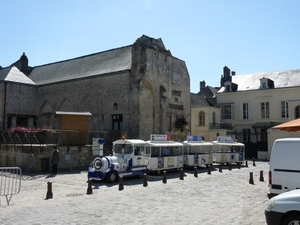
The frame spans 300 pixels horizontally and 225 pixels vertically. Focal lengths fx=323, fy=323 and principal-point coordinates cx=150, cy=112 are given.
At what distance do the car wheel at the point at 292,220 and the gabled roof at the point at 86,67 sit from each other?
22.1 m

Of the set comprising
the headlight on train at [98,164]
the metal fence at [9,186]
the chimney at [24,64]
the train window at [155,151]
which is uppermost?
the chimney at [24,64]

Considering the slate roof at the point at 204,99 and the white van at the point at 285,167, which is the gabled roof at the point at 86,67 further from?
the white van at the point at 285,167

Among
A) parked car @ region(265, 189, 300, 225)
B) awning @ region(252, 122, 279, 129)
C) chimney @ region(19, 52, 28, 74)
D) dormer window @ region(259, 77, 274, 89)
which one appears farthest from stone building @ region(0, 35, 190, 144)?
parked car @ region(265, 189, 300, 225)

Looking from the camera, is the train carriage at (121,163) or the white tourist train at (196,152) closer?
the train carriage at (121,163)

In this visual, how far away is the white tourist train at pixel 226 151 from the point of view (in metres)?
23.2

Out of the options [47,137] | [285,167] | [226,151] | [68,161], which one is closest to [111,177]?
[68,161]

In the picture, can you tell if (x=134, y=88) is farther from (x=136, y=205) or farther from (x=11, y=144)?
(x=136, y=205)

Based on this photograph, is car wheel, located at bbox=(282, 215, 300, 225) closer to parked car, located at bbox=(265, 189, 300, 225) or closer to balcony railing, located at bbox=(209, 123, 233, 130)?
parked car, located at bbox=(265, 189, 300, 225)

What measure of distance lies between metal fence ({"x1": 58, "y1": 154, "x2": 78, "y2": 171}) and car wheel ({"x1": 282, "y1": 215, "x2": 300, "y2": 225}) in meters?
15.2

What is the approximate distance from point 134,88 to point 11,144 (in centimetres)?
1020

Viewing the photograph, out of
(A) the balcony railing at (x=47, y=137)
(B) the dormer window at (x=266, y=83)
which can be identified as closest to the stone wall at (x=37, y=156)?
(A) the balcony railing at (x=47, y=137)

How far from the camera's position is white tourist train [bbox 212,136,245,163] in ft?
76.3

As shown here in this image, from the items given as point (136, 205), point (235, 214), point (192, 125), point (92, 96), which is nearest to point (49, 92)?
point (92, 96)

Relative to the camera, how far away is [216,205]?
9.38m
